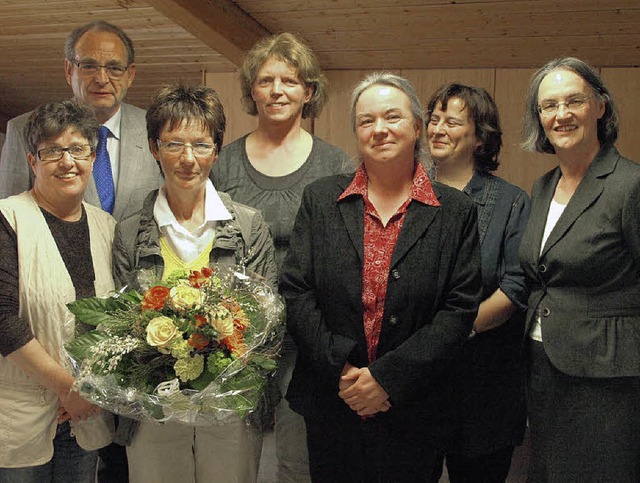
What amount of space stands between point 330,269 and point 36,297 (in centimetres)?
91

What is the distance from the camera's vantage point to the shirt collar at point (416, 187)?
2.15m

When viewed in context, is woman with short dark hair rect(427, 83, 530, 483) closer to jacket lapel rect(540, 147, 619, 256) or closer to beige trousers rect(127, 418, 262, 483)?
jacket lapel rect(540, 147, 619, 256)

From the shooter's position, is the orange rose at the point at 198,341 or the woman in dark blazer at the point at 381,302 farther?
the woman in dark blazer at the point at 381,302

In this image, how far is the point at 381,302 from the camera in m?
2.11

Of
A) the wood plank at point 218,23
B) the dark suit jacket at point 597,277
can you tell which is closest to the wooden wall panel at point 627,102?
the wood plank at point 218,23

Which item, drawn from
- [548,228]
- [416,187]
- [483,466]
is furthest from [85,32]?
[483,466]

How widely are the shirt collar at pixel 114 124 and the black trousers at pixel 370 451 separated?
140cm

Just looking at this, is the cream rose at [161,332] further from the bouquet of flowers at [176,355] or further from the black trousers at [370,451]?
the black trousers at [370,451]

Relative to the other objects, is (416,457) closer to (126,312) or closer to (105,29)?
(126,312)

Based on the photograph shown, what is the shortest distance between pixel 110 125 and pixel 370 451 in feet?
5.37

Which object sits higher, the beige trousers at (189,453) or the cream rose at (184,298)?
the cream rose at (184,298)

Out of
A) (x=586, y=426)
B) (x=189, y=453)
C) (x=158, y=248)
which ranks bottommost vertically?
(x=189, y=453)

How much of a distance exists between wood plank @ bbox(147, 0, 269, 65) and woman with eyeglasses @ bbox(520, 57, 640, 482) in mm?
2842

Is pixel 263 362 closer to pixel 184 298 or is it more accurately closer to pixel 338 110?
pixel 184 298
